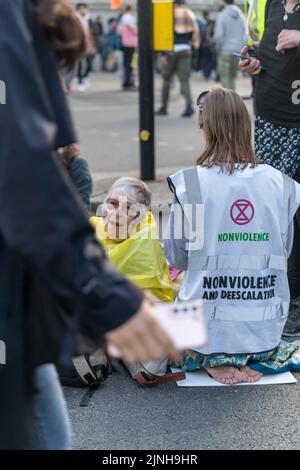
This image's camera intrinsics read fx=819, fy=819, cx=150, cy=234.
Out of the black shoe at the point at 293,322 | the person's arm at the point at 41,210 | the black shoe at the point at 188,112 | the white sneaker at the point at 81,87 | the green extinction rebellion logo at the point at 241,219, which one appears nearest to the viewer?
the person's arm at the point at 41,210

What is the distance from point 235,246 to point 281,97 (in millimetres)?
1208

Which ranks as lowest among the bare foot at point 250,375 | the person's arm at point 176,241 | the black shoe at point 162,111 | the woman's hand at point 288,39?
the black shoe at point 162,111

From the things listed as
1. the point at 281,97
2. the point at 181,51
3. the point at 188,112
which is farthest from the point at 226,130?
the point at 188,112

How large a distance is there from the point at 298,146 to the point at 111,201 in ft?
3.82

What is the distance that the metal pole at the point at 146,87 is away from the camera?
699 cm

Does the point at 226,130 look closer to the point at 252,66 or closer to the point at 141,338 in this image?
the point at 252,66

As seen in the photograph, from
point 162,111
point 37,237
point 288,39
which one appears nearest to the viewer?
point 37,237

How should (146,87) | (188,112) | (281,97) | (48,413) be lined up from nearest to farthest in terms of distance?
(48,413), (281,97), (146,87), (188,112)

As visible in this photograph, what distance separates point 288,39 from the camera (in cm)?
432

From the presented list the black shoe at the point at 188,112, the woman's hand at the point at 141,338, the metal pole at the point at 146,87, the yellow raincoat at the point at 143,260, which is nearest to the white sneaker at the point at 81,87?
the black shoe at the point at 188,112

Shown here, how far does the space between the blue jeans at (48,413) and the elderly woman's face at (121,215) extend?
202 centimetres

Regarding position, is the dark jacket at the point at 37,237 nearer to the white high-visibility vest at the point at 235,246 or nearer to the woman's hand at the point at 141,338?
the woman's hand at the point at 141,338

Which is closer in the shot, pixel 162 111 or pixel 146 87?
pixel 146 87

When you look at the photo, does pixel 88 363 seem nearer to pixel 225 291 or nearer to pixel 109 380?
pixel 109 380
